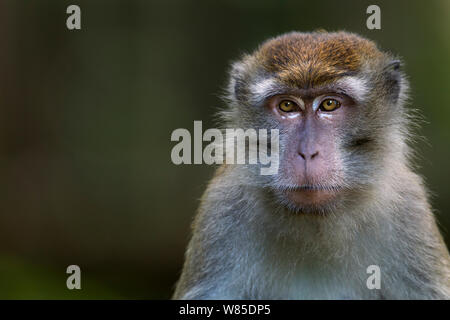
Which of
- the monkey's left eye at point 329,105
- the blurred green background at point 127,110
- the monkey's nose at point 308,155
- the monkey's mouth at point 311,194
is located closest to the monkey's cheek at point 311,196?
the monkey's mouth at point 311,194

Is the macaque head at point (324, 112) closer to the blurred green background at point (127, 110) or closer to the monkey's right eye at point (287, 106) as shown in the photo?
the monkey's right eye at point (287, 106)

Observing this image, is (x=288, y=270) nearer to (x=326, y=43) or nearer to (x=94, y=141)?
(x=326, y=43)

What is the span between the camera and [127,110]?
11.1 meters

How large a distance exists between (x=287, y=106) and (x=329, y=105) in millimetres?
365

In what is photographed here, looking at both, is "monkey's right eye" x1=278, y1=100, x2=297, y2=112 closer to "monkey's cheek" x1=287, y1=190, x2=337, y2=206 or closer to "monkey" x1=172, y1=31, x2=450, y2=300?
"monkey" x1=172, y1=31, x2=450, y2=300

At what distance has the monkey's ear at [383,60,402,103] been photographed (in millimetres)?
5957

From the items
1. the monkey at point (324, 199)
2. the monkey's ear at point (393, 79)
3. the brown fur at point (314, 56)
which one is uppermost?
the brown fur at point (314, 56)

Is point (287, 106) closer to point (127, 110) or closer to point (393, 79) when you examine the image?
point (393, 79)

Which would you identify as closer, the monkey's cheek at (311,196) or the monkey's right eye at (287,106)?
the monkey's cheek at (311,196)

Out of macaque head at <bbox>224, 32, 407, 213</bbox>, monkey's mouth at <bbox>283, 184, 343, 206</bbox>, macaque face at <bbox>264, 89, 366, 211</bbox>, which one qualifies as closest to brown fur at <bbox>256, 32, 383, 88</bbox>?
macaque head at <bbox>224, 32, 407, 213</bbox>

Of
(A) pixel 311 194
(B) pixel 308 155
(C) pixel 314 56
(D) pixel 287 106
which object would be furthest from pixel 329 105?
(A) pixel 311 194

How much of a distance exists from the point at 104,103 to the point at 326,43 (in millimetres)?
6000

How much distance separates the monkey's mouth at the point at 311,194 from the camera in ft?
16.8

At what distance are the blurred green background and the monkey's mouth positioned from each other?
219 inches
